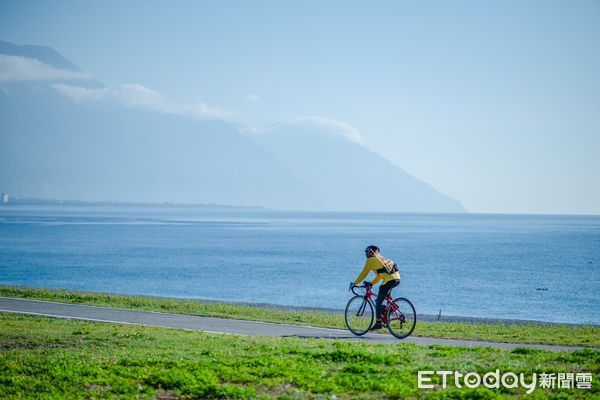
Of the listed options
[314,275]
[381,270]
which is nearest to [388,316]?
[381,270]

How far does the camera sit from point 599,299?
1897 inches

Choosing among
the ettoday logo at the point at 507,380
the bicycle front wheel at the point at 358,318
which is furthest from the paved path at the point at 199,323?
the ettoday logo at the point at 507,380

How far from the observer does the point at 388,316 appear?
1762 centimetres

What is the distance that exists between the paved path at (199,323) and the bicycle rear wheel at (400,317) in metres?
0.25

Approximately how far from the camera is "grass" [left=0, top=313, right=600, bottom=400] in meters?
10.4

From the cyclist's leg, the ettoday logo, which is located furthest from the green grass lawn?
the ettoday logo

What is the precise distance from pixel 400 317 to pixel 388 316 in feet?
1.06

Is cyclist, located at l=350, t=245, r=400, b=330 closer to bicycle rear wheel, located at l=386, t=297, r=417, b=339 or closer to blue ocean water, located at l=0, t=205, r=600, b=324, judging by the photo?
bicycle rear wheel, located at l=386, t=297, r=417, b=339

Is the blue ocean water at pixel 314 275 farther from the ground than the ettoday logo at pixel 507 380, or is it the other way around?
the ettoday logo at pixel 507 380

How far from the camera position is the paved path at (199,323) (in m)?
17.3

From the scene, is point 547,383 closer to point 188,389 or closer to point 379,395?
point 379,395

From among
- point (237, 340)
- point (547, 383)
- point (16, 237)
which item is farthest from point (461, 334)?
point (16, 237)

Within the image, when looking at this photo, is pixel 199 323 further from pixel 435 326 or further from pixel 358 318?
pixel 435 326

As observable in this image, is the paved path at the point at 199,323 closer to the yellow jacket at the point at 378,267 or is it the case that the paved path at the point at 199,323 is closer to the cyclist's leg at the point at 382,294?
the cyclist's leg at the point at 382,294
